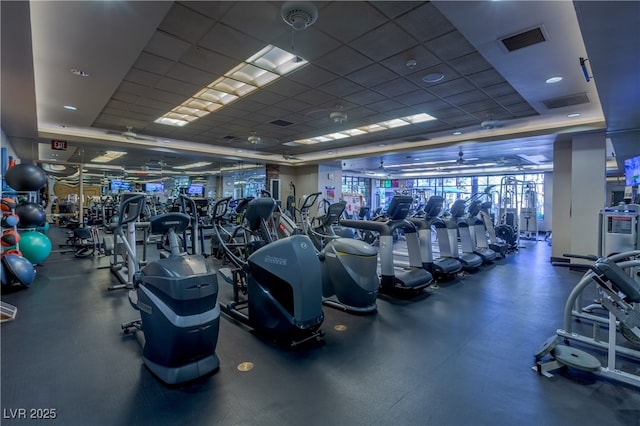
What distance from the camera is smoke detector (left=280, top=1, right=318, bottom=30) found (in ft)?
9.10

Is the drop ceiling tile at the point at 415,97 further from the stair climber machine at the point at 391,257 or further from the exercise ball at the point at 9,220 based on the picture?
the exercise ball at the point at 9,220

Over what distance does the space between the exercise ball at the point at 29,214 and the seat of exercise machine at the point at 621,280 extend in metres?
7.72

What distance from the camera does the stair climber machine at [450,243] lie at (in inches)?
222

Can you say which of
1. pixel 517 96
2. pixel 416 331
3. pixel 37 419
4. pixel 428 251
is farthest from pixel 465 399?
pixel 517 96

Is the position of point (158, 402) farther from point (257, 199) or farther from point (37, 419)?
point (257, 199)

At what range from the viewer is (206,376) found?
230 cm

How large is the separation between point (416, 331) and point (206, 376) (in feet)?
6.83

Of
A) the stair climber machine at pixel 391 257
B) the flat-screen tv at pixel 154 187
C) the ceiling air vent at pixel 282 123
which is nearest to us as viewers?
the stair climber machine at pixel 391 257

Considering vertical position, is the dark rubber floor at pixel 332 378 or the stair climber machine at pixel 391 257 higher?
the stair climber machine at pixel 391 257

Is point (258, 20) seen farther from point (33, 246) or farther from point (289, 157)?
point (289, 157)

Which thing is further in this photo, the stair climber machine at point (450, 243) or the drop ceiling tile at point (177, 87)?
the stair climber machine at point (450, 243)

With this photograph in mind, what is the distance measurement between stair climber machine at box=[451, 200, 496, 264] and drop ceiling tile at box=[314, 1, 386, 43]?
13.4ft

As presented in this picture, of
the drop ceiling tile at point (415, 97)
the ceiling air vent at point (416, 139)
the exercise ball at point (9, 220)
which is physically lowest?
the exercise ball at point (9, 220)

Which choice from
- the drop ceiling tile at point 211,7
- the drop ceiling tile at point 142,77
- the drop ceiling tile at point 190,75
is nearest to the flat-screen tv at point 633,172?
the drop ceiling tile at point 211,7
